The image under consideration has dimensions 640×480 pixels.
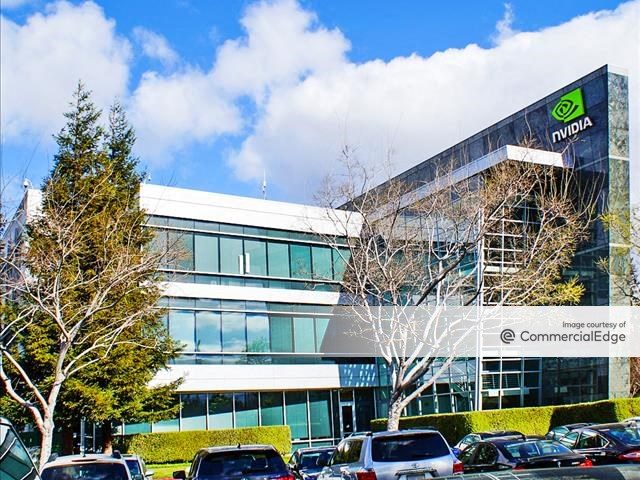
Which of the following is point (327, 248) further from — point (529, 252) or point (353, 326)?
point (529, 252)

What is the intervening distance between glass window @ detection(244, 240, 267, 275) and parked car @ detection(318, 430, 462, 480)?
83.3 feet

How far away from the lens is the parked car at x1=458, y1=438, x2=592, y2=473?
1562cm

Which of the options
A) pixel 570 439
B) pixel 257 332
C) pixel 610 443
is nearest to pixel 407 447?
pixel 610 443

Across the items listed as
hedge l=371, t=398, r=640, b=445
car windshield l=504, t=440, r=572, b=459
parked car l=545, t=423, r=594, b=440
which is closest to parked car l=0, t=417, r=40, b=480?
car windshield l=504, t=440, r=572, b=459

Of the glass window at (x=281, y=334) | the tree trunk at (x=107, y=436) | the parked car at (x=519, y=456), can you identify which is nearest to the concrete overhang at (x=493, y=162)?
the glass window at (x=281, y=334)

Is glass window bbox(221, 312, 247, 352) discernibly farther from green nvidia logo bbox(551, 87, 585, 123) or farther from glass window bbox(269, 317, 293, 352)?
green nvidia logo bbox(551, 87, 585, 123)

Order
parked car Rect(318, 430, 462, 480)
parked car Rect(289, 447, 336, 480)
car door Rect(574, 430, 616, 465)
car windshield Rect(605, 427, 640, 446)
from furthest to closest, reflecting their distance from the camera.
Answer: parked car Rect(289, 447, 336, 480) → car windshield Rect(605, 427, 640, 446) → car door Rect(574, 430, 616, 465) → parked car Rect(318, 430, 462, 480)

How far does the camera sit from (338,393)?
41.3 m

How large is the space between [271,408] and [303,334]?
379 cm

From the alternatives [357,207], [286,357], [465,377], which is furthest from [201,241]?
[465,377]

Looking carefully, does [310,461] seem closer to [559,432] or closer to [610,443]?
[559,432]

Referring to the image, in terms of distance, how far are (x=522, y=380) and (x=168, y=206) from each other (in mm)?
18265

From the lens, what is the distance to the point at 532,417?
3406cm

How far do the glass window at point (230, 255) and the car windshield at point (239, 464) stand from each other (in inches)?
1003
